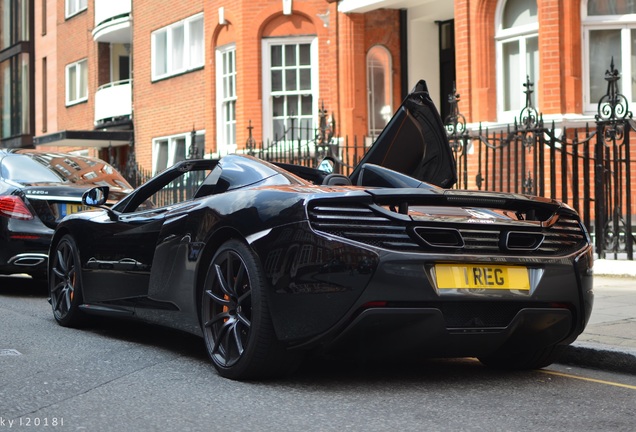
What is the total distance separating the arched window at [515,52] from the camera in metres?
16.3

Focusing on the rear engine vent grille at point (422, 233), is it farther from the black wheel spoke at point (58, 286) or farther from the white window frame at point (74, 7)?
the white window frame at point (74, 7)

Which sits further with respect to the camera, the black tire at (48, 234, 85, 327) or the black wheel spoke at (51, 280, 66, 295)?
the black wheel spoke at (51, 280, 66, 295)

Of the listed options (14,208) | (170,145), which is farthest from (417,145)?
(170,145)

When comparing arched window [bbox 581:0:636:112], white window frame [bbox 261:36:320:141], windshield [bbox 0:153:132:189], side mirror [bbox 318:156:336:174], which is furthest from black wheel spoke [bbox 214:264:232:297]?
white window frame [bbox 261:36:320:141]

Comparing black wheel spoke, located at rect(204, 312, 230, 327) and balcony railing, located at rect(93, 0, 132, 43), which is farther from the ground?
balcony railing, located at rect(93, 0, 132, 43)

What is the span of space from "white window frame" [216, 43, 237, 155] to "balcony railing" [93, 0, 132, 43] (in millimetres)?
5669

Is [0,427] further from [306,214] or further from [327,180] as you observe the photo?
[327,180]

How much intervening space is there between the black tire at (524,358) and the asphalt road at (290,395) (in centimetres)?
7

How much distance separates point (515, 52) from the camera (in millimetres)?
16641

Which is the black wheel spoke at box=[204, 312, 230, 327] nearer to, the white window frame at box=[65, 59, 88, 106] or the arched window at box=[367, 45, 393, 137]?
the arched window at box=[367, 45, 393, 137]

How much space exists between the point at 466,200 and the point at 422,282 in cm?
61

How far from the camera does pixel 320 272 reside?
5.17m

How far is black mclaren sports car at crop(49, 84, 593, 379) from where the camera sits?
5180 mm

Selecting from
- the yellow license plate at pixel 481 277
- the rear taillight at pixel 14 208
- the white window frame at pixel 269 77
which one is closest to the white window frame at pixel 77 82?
the white window frame at pixel 269 77
